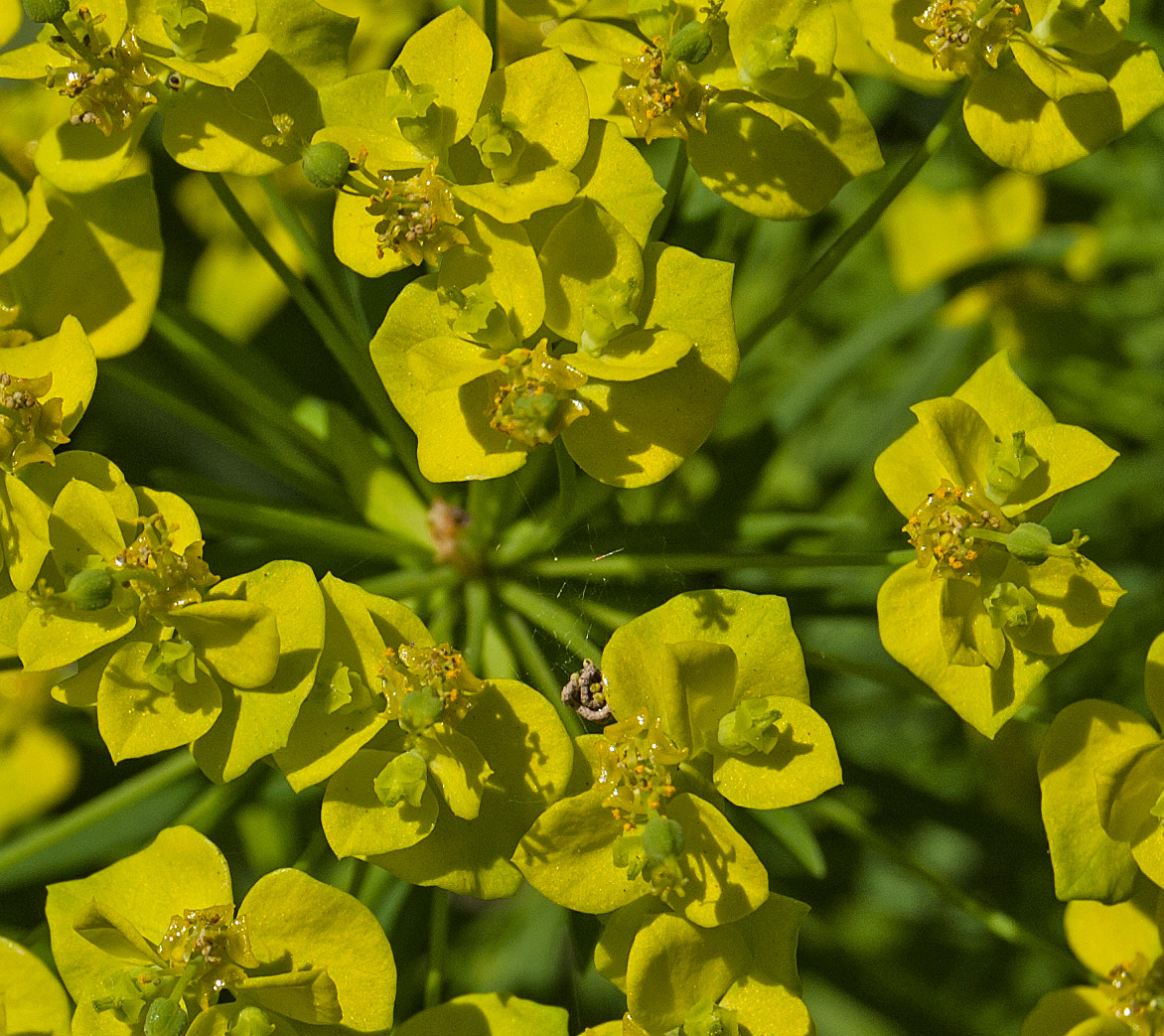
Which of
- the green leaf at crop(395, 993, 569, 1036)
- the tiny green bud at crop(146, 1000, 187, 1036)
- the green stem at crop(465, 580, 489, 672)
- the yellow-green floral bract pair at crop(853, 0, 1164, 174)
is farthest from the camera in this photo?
the green stem at crop(465, 580, 489, 672)

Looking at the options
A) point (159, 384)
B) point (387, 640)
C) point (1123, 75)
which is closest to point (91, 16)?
point (159, 384)

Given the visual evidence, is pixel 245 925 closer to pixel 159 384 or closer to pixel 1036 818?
pixel 159 384

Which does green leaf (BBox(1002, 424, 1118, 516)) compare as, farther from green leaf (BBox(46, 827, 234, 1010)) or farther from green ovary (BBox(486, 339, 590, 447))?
green leaf (BBox(46, 827, 234, 1010))

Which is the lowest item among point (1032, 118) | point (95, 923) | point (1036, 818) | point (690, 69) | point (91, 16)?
point (1036, 818)

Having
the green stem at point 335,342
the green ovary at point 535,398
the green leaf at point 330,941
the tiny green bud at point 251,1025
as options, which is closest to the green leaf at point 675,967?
the green leaf at point 330,941

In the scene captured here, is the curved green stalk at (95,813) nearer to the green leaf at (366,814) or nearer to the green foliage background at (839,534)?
the green foliage background at (839,534)

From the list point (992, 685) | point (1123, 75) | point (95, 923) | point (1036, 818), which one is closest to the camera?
point (95, 923)

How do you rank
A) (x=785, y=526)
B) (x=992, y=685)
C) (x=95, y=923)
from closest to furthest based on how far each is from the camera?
(x=95, y=923)
(x=992, y=685)
(x=785, y=526)

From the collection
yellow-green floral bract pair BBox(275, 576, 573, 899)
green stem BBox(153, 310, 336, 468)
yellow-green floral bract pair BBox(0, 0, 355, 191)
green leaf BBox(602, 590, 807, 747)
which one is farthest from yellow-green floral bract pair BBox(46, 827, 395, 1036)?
yellow-green floral bract pair BBox(0, 0, 355, 191)
